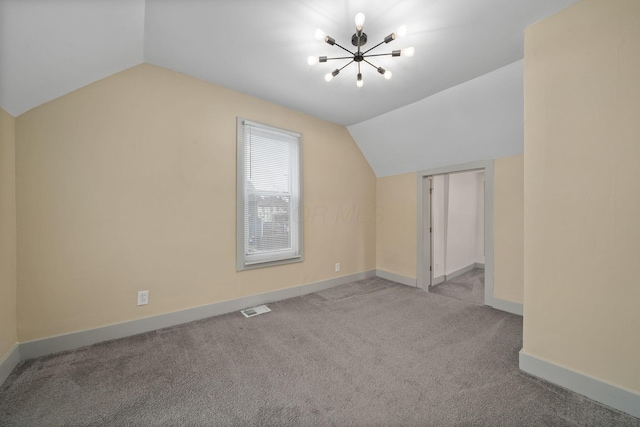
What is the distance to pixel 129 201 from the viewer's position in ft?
7.30

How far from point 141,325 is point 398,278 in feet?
11.8

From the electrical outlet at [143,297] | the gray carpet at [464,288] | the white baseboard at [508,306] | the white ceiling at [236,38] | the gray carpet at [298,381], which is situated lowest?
the gray carpet at [464,288]

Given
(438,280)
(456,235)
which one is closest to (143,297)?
(438,280)

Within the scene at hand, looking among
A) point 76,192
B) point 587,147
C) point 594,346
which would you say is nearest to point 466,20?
point 587,147

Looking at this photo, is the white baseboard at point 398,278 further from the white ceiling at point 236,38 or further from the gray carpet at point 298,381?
the white ceiling at point 236,38

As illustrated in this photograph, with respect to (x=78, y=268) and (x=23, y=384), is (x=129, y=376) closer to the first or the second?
(x=23, y=384)

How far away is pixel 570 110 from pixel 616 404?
1884 mm

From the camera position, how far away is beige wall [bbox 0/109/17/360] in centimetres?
167

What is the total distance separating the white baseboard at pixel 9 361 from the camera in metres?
1.62

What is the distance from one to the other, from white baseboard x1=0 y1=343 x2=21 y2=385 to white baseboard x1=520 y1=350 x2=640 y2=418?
3.76 m

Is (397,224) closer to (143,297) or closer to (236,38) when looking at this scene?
(236,38)

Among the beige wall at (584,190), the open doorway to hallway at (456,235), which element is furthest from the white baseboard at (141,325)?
the beige wall at (584,190)

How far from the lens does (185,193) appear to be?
251 cm

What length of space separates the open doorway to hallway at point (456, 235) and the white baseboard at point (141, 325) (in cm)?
234
